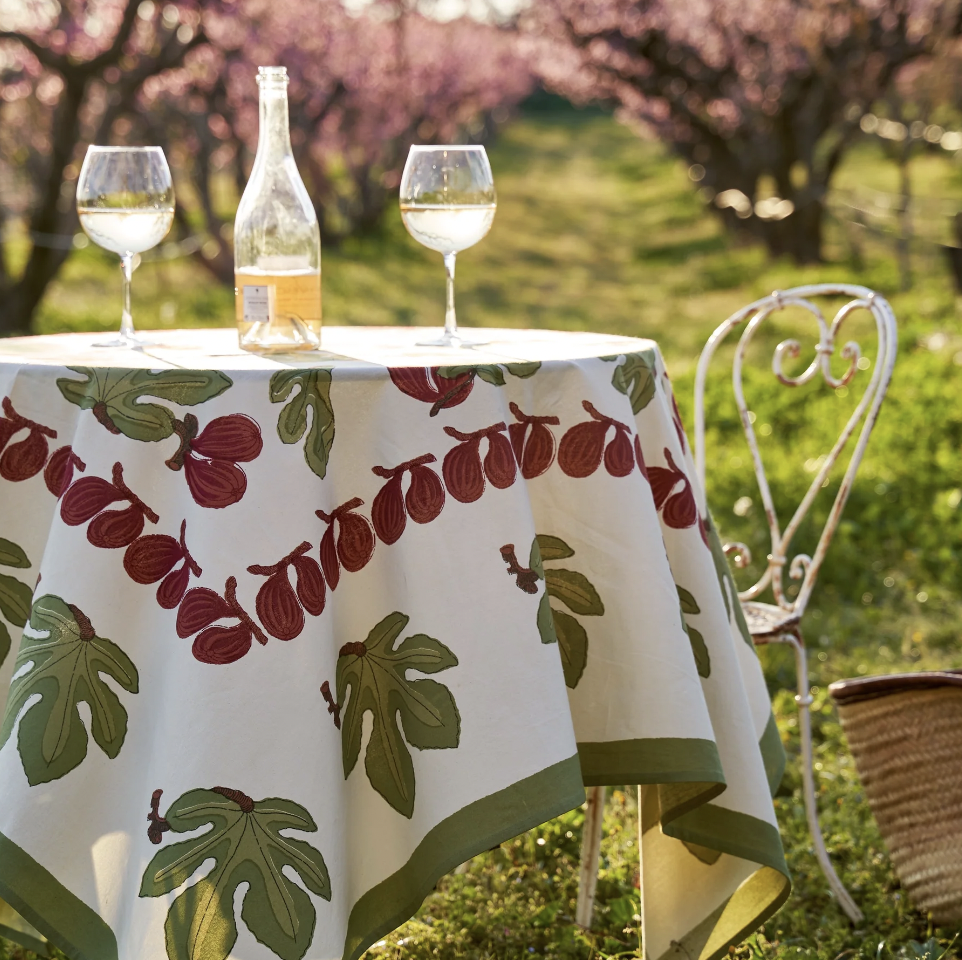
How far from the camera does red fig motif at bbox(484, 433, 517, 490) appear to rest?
1.51 meters

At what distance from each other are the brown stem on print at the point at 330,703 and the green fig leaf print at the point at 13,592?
462 millimetres

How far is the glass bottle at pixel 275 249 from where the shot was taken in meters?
1.70

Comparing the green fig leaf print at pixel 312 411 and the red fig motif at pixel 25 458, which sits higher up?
the green fig leaf print at pixel 312 411

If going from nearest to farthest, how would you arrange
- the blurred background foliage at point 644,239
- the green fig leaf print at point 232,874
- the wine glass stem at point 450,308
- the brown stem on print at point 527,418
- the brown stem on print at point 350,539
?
the green fig leaf print at point 232,874
the brown stem on print at point 350,539
the brown stem on print at point 527,418
the wine glass stem at point 450,308
the blurred background foliage at point 644,239

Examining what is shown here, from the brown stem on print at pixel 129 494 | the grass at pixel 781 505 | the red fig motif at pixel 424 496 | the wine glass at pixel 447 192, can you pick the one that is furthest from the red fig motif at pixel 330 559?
the grass at pixel 781 505

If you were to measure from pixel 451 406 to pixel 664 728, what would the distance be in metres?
0.51

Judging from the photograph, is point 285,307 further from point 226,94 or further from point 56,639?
point 226,94

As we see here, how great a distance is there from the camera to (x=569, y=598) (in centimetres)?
165

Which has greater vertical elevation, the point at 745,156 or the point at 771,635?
the point at 771,635

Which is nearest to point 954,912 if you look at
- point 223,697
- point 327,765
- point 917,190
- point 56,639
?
point 327,765

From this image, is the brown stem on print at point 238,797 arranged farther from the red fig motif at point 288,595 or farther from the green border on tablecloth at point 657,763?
the green border on tablecloth at point 657,763

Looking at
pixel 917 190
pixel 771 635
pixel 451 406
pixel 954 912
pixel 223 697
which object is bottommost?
pixel 917 190

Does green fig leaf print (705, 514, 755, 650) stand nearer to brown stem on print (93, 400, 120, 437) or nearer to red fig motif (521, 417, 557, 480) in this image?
red fig motif (521, 417, 557, 480)

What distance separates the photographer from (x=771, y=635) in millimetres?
2256
